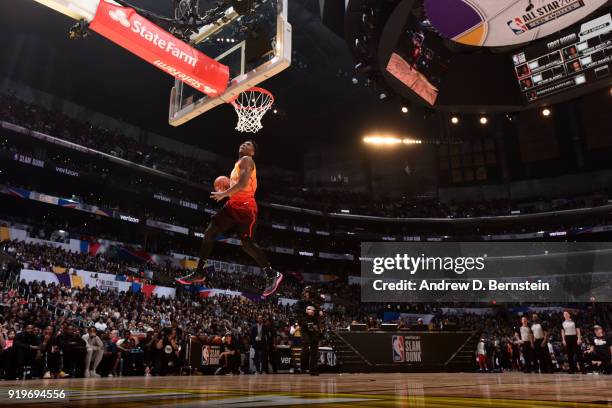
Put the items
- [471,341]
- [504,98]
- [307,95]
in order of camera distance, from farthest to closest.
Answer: [307,95]
[471,341]
[504,98]

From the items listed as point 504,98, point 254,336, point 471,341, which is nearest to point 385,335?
point 471,341

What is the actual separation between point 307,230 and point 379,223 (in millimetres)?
6218

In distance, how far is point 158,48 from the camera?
584cm

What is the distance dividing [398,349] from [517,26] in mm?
7803

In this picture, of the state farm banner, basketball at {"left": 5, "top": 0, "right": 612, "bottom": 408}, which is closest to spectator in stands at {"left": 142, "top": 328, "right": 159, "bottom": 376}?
basketball at {"left": 5, "top": 0, "right": 612, "bottom": 408}

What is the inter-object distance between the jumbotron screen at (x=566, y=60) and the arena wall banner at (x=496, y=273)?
22.1 metres

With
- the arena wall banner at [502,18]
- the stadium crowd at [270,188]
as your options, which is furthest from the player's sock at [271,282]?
the stadium crowd at [270,188]

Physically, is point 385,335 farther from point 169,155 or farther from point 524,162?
point 524,162

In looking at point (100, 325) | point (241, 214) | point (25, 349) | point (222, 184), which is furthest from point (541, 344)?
point (100, 325)

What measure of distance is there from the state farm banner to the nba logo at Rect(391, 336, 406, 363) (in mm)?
8109

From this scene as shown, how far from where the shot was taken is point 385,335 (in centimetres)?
1188

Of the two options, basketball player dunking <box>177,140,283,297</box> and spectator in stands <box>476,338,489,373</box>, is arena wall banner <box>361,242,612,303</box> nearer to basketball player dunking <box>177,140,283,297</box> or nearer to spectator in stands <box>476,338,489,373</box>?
spectator in stands <box>476,338,489,373</box>

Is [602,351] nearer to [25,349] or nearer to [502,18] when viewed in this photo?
[502,18]

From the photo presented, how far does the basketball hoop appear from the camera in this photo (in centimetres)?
841
